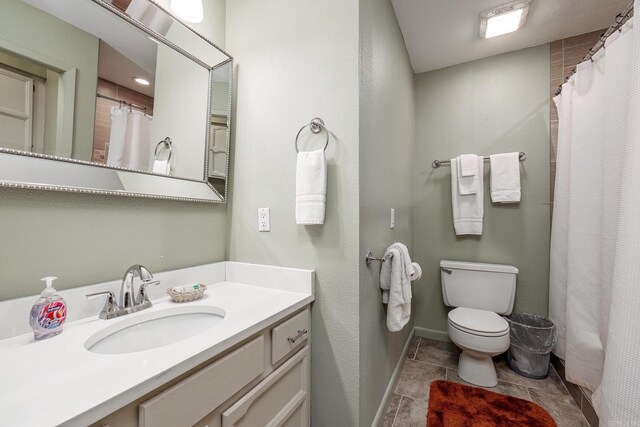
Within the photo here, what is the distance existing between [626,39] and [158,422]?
7.30 feet

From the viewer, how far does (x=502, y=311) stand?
6.70ft

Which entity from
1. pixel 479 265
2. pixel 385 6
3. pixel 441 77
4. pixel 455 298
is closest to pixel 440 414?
pixel 455 298

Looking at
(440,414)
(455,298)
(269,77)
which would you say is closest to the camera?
A: (269,77)

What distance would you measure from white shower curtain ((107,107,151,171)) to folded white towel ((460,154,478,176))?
2205 millimetres

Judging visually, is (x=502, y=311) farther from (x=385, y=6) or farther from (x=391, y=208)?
(x=385, y=6)

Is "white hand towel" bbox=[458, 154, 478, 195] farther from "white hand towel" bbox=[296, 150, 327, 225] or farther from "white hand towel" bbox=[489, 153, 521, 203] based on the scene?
"white hand towel" bbox=[296, 150, 327, 225]

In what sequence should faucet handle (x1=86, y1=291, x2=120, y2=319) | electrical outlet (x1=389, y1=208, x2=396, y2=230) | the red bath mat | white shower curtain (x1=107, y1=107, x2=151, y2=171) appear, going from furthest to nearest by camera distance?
electrical outlet (x1=389, y1=208, x2=396, y2=230), the red bath mat, white shower curtain (x1=107, y1=107, x2=151, y2=171), faucet handle (x1=86, y1=291, x2=120, y2=319)

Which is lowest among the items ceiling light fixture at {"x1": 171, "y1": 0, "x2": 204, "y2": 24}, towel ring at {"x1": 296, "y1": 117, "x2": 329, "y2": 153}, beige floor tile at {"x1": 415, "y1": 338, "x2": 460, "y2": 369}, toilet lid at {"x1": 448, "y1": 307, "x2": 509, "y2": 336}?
beige floor tile at {"x1": 415, "y1": 338, "x2": 460, "y2": 369}

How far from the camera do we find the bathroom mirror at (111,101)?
0.82m

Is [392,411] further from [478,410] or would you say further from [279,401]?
[279,401]

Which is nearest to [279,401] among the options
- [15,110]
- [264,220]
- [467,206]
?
[264,220]

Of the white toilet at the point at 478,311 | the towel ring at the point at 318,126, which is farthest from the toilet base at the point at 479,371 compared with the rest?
the towel ring at the point at 318,126

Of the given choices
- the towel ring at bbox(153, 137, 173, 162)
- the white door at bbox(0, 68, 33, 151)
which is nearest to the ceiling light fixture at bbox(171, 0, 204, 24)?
the towel ring at bbox(153, 137, 173, 162)

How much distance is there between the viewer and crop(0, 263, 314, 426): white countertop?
1.55 feet
